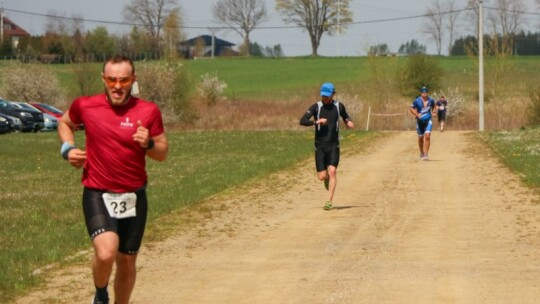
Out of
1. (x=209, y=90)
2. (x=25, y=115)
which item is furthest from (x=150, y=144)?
(x=209, y=90)

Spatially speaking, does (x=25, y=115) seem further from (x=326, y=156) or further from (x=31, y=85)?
(x=326, y=156)

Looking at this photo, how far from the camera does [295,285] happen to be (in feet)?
32.4

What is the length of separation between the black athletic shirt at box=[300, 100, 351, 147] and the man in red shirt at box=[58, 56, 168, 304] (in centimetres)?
869

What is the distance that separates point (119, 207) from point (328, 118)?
29.7 feet

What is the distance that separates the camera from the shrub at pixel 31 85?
65062mm

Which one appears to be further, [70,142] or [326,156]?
[326,156]

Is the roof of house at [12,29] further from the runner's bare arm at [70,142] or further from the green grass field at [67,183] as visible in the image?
the runner's bare arm at [70,142]

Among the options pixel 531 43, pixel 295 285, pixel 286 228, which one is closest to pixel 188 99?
pixel 286 228

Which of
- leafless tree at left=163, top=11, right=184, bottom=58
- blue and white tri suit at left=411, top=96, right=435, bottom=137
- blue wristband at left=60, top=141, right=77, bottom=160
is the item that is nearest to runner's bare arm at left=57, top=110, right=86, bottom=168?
blue wristband at left=60, top=141, right=77, bottom=160

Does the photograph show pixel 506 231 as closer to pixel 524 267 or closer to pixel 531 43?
pixel 524 267

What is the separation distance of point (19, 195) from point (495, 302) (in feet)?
39.5

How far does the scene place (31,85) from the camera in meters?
66.1

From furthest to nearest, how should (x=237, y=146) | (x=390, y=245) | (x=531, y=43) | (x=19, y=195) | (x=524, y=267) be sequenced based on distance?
1. (x=531, y=43)
2. (x=237, y=146)
3. (x=19, y=195)
4. (x=390, y=245)
5. (x=524, y=267)

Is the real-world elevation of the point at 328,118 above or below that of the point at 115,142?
below
